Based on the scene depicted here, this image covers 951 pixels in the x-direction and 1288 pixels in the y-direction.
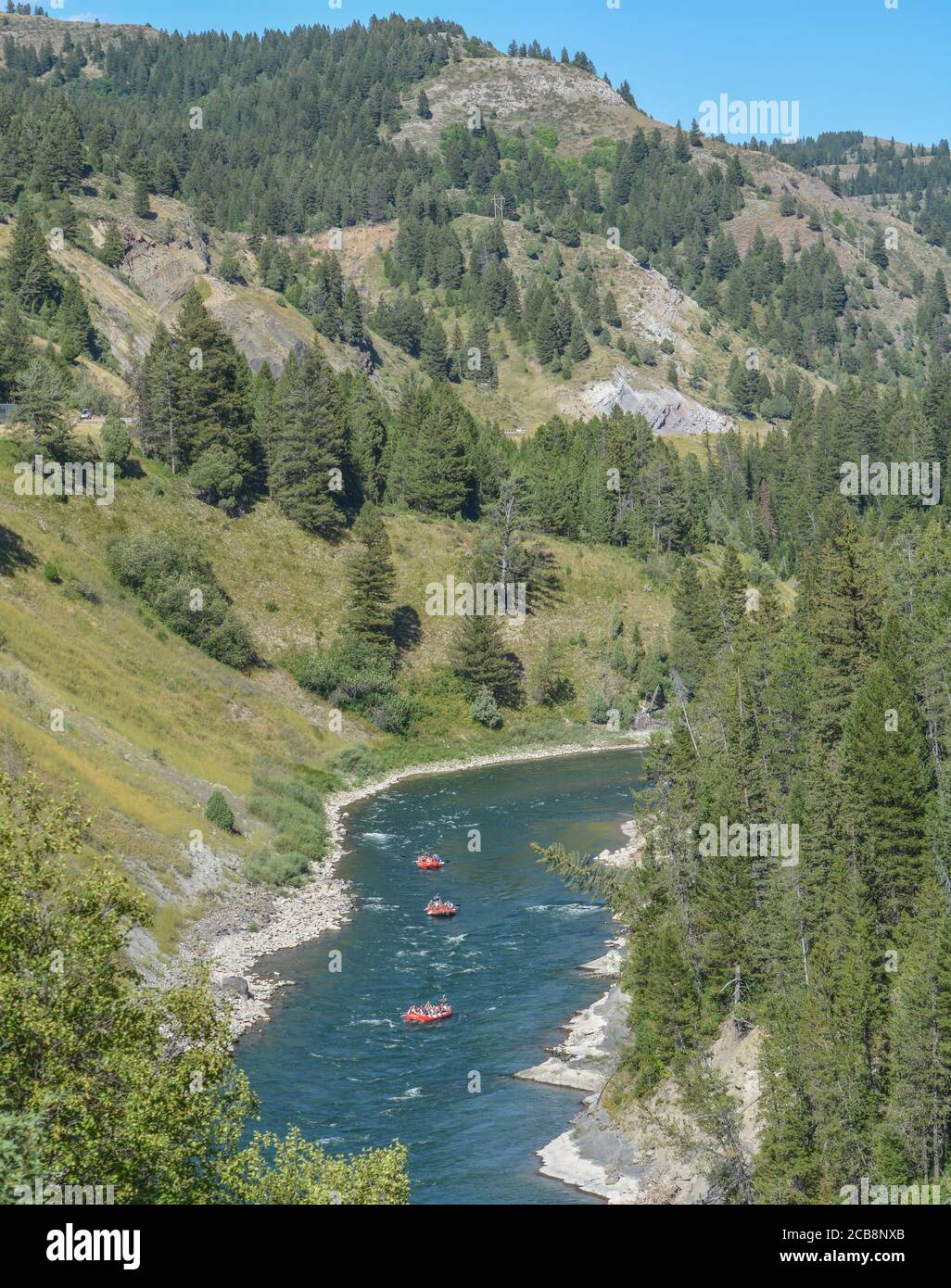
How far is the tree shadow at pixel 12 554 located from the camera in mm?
95012

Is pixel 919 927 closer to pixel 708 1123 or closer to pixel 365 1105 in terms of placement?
pixel 708 1123

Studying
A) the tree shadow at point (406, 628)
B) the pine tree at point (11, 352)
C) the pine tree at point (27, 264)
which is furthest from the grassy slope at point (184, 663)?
the pine tree at point (27, 264)

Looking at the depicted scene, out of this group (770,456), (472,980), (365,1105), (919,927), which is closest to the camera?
(919,927)

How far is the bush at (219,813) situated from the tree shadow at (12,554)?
93.0ft

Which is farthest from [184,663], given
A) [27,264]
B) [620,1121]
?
[620,1121]

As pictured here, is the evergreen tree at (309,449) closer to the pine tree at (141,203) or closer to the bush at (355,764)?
the bush at (355,764)

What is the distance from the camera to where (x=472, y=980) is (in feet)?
193

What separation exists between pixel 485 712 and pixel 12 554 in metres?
45.9

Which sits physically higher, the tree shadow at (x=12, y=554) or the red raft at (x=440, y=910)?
the tree shadow at (x=12, y=554)

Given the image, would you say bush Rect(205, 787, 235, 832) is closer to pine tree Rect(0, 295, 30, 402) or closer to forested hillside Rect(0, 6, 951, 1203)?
forested hillside Rect(0, 6, 951, 1203)

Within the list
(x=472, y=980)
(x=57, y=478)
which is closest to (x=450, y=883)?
(x=472, y=980)

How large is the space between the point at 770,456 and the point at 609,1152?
152 metres

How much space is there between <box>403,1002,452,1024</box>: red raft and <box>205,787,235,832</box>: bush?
2689 centimetres

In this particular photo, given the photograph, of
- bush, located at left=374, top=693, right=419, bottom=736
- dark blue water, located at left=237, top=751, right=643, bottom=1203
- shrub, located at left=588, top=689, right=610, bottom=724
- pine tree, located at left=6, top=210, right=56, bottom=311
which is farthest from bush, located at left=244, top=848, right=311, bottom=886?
pine tree, located at left=6, top=210, right=56, bottom=311
